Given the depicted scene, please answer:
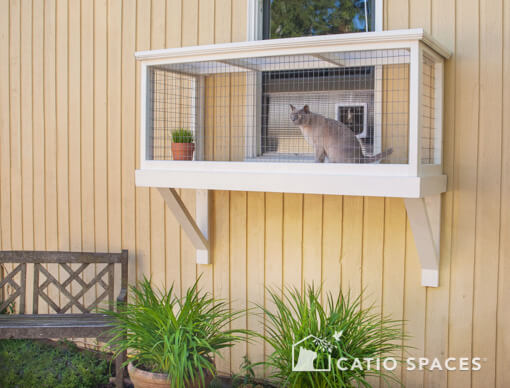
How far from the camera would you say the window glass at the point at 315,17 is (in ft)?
12.0

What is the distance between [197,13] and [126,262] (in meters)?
1.77

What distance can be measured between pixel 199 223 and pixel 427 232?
1.55 m

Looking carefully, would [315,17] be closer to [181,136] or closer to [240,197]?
[181,136]

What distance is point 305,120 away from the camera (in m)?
3.45

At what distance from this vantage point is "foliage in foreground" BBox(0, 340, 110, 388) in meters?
4.12

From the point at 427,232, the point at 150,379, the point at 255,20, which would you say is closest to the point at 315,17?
the point at 255,20

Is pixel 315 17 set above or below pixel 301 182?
above

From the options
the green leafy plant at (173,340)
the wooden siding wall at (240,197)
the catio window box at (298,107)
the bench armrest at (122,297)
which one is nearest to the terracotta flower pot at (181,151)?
the catio window box at (298,107)

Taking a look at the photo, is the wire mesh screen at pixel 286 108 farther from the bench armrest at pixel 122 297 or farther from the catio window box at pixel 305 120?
the bench armrest at pixel 122 297

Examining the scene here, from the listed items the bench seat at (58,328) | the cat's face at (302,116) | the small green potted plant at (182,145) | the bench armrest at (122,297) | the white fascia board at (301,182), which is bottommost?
the bench seat at (58,328)

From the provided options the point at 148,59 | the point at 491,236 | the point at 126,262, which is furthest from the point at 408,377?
the point at 148,59

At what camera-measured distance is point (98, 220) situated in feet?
15.0

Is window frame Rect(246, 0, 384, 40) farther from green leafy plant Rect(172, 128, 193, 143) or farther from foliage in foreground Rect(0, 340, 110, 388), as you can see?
foliage in foreground Rect(0, 340, 110, 388)

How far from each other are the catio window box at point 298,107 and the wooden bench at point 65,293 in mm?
933
